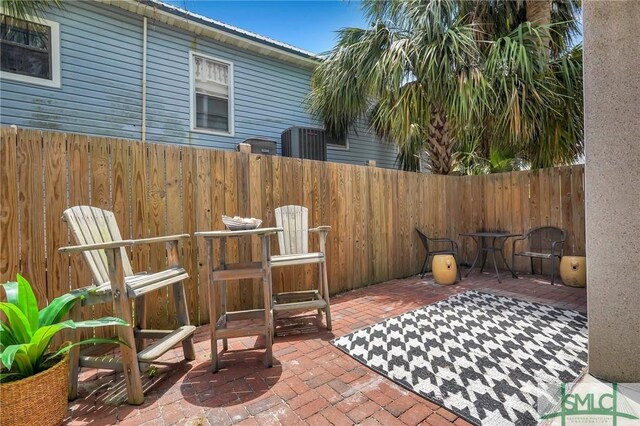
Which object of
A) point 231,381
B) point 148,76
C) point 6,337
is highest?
point 148,76

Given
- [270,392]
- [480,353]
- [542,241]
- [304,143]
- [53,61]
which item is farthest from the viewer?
[304,143]

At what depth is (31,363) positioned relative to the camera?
1.41 metres

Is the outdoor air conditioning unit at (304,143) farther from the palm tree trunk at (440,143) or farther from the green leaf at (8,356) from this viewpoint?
the green leaf at (8,356)

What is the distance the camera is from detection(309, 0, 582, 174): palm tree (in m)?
4.31

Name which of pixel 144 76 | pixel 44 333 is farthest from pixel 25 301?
pixel 144 76

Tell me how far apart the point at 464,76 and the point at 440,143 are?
1417 millimetres

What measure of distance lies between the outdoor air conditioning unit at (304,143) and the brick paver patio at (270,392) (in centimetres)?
415

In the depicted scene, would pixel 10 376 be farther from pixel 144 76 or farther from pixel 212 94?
pixel 212 94

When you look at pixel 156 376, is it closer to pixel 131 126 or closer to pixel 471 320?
pixel 471 320

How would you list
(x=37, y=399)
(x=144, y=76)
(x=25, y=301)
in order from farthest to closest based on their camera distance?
(x=144, y=76) → (x=25, y=301) → (x=37, y=399)

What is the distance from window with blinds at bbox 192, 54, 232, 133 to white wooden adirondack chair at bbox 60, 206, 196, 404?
4026 mm

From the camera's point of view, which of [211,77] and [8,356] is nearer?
[8,356]

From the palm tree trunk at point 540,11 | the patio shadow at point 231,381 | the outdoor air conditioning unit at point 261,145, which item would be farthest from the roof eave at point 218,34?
the patio shadow at point 231,381

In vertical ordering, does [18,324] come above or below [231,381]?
above
